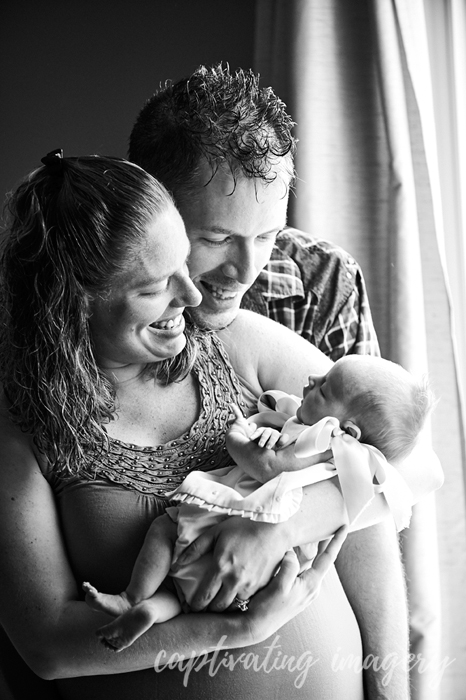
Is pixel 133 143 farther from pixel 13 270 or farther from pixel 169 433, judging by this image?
pixel 169 433

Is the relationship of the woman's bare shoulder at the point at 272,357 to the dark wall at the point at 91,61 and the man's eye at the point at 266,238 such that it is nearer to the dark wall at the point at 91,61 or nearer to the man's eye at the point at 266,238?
the man's eye at the point at 266,238

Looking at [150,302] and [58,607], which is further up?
[150,302]

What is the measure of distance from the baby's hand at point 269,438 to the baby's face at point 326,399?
0.08 m

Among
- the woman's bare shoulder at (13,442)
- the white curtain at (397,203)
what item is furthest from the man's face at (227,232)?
the white curtain at (397,203)

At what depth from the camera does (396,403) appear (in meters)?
1.30

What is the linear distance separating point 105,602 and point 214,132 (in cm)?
89

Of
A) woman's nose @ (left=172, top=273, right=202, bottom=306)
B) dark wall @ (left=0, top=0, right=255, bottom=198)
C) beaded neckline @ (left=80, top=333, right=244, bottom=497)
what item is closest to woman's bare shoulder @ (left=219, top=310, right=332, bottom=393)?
beaded neckline @ (left=80, top=333, right=244, bottom=497)

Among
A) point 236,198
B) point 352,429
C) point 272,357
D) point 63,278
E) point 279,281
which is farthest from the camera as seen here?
point 279,281

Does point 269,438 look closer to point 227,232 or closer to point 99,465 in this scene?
point 99,465

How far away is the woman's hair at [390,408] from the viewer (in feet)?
4.28

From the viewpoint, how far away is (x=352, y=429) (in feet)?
4.33

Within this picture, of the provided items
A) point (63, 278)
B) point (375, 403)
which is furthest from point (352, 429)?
point (63, 278)

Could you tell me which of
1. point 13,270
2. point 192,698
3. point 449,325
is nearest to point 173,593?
point 192,698

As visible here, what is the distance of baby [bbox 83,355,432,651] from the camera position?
1.17m
